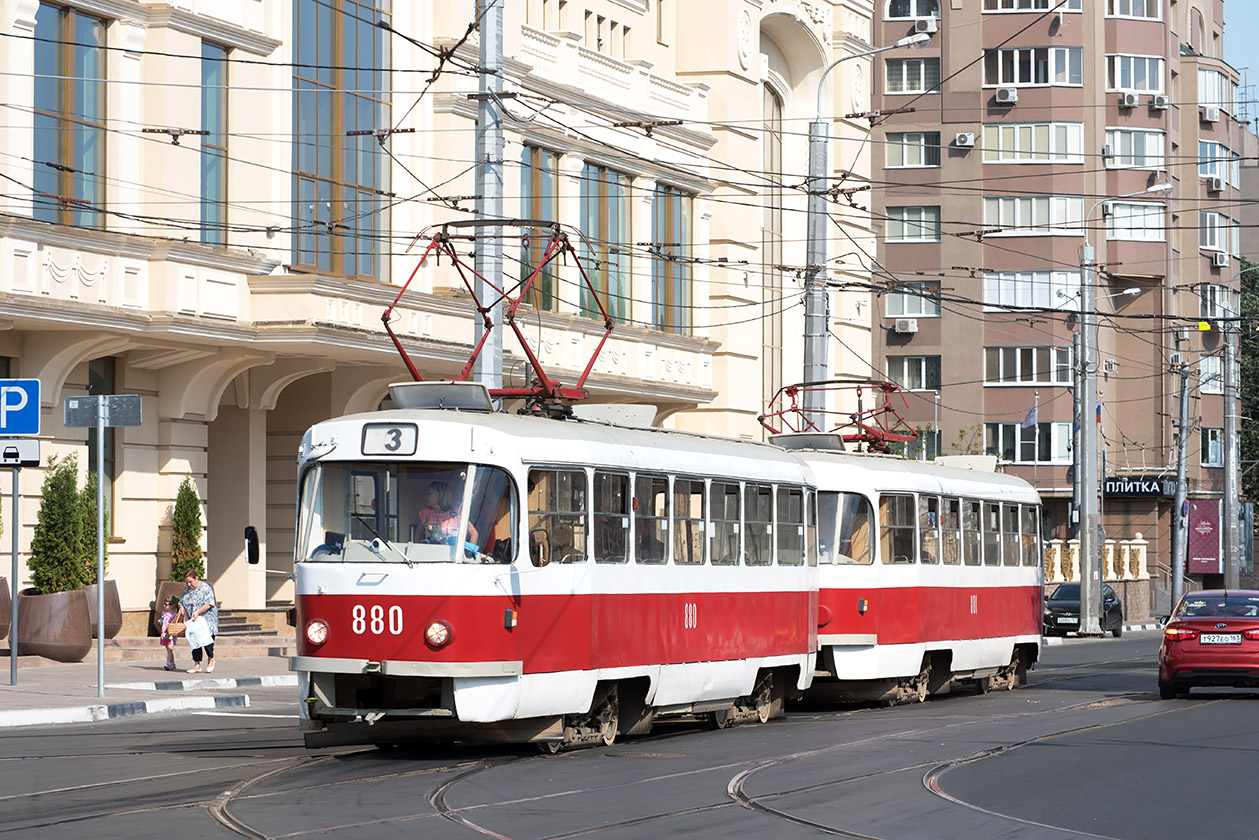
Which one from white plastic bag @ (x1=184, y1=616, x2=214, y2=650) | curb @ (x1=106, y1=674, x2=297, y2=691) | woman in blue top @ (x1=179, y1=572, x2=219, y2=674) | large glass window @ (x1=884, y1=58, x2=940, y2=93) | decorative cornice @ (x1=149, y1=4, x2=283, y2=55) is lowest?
curb @ (x1=106, y1=674, x2=297, y2=691)

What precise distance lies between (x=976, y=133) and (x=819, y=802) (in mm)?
59399

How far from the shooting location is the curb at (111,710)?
63.5 feet

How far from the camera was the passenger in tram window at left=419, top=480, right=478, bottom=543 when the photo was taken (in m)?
15.2

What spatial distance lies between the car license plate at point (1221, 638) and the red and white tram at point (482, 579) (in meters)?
8.33

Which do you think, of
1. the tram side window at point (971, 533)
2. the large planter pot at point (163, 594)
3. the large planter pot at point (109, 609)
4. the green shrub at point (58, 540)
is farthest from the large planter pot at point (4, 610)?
the tram side window at point (971, 533)

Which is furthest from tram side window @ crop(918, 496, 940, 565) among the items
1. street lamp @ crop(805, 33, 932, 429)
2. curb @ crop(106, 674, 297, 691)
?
curb @ crop(106, 674, 297, 691)

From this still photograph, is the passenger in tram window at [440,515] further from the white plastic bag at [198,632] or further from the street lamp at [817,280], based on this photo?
the street lamp at [817,280]

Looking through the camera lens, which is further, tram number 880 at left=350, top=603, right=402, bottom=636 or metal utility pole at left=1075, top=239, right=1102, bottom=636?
metal utility pole at left=1075, top=239, right=1102, bottom=636

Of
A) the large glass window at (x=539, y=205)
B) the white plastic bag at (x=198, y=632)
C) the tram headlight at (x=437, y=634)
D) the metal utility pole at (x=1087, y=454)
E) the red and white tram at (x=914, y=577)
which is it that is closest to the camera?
the tram headlight at (x=437, y=634)

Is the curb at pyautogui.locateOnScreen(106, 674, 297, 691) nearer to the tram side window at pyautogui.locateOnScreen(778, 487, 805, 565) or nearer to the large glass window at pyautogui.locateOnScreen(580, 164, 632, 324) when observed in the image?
the tram side window at pyautogui.locateOnScreen(778, 487, 805, 565)

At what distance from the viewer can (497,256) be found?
2284 centimetres

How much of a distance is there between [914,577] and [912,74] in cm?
5089

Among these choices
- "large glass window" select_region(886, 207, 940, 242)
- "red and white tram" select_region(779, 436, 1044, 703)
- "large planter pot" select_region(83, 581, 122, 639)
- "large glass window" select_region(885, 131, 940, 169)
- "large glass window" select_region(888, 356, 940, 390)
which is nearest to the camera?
"red and white tram" select_region(779, 436, 1044, 703)

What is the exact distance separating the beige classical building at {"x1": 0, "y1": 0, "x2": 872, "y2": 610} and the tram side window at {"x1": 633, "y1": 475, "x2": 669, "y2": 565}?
9.03 meters
